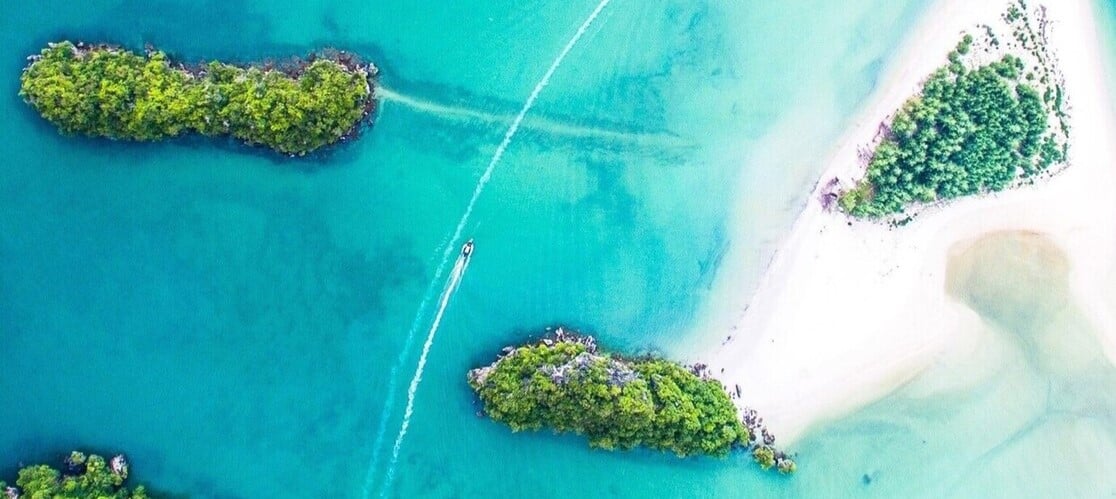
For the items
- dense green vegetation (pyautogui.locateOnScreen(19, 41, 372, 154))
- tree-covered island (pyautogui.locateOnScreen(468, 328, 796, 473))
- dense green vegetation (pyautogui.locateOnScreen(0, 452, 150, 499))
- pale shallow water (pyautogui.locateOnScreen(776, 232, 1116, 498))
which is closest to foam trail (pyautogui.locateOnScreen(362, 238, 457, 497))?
Answer: tree-covered island (pyautogui.locateOnScreen(468, 328, 796, 473))

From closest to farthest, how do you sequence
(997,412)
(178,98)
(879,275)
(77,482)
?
(178,98), (77,482), (879,275), (997,412)

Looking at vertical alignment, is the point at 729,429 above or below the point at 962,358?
below

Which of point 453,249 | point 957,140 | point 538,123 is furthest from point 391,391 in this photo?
point 957,140

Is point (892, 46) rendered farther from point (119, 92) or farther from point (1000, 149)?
point (119, 92)

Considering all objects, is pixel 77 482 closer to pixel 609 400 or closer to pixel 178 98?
pixel 178 98

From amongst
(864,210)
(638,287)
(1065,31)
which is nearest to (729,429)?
(638,287)

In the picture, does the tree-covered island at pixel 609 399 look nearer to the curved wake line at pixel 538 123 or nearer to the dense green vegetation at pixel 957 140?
the curved wake line at pixel 538 123

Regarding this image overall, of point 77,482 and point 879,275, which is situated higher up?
point 879,275
